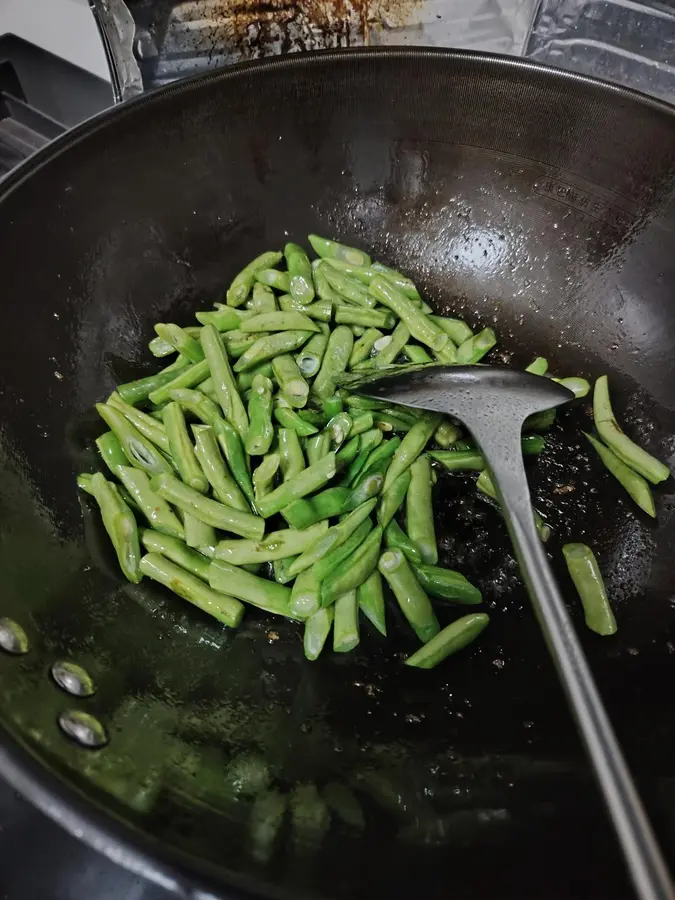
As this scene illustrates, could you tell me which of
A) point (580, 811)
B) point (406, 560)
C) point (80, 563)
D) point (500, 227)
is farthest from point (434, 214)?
point (580, 811)

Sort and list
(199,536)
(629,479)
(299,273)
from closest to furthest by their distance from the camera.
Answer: (199,536)
(629,479)
(299,273)

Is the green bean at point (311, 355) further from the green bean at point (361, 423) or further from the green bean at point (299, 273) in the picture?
the green bean at point (361, 423)

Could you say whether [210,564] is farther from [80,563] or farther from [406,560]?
[406,560]

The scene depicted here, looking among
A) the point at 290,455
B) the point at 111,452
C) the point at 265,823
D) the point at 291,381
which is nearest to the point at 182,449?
the point at 111,452

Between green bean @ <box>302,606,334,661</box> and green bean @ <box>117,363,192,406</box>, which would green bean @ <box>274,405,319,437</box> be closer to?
green bean @ <box>117,363,192,406</box>

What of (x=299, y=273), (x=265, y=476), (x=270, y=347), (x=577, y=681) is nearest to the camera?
(x=577, y=681)

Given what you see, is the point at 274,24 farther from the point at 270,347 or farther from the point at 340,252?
the point at 270,347
